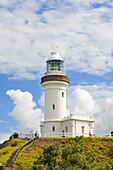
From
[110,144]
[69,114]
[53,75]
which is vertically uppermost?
[53,75]

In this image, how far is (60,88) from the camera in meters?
58.3

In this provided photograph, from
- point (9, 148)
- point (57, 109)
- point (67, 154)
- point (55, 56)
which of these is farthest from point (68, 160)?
point (55, 56)

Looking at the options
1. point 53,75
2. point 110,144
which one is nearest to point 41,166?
point 110,144

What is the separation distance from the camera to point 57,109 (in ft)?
190

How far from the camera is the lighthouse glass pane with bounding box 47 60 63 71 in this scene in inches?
2350

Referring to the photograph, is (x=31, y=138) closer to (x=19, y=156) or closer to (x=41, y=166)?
(x=19, y=156)

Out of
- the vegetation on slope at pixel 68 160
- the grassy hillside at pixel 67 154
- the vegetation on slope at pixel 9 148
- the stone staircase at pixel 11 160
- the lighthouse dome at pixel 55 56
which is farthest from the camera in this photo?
the lighthouse dome at pixel 55 56

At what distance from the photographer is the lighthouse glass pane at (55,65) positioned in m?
59.7

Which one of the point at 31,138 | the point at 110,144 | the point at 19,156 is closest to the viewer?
the point at 19,156

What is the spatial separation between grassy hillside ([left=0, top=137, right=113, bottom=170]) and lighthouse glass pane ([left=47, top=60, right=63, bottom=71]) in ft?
35.9

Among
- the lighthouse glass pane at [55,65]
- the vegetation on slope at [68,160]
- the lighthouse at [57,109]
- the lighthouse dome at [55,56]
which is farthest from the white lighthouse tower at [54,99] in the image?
the vegetation on slope at [68,160]

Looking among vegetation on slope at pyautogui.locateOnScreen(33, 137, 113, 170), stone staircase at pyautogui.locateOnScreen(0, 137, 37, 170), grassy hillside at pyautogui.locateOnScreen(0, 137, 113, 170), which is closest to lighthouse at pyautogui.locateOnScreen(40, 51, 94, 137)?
grassy hillside at pyautogui.locateOnScreen(0, 137, 113, 170)

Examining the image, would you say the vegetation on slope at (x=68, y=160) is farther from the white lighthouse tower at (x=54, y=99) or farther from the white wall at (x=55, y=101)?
the white wall at (x=55, y=101)

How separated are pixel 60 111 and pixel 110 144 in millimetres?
9763
